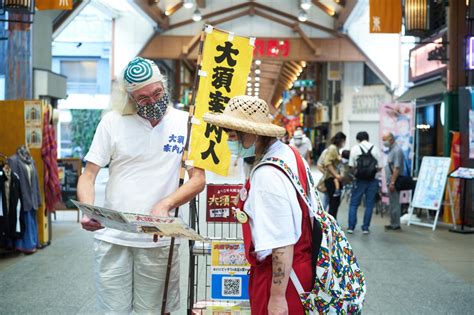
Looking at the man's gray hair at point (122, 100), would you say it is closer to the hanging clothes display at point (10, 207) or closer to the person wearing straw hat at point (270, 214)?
the person wearing straw hat at point (270, 214)

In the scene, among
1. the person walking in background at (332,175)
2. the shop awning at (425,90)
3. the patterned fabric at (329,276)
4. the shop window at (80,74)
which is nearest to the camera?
the patterned fabric at (329,276)

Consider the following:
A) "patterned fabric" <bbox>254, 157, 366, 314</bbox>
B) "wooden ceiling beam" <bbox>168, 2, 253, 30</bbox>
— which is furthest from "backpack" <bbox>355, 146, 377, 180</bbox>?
"wooden ceiling beam" <bbox>168, 2, 253, 30</bbox>

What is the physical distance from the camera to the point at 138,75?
3.17 m

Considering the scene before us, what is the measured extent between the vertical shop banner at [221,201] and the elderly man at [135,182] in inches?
37.3

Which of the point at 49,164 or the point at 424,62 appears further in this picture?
the point at 424,62

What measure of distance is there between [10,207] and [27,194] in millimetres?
306

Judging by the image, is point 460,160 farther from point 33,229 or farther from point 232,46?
point 232,46

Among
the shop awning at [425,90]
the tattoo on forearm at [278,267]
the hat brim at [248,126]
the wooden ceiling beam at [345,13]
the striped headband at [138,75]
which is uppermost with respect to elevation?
the wooden ceiling beam at [345,13]

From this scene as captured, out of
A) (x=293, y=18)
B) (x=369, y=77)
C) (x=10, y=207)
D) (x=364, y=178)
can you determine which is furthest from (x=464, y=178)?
(x=369, y=77)

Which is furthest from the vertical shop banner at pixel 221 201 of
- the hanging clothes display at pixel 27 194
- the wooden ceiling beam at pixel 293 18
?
the wooden ceiling beam at pixel 293 18

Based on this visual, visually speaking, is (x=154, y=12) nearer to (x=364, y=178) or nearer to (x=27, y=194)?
(x=364, y=178)

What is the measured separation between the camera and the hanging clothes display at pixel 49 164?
911 cm

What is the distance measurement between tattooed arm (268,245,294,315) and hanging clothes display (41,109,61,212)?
7.06 meters

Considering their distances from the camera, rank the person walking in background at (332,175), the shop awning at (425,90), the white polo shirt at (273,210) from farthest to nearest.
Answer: the shop awning at (425,90) → the person walking in background at (332,175) → the white polo shirt at (273,210)
